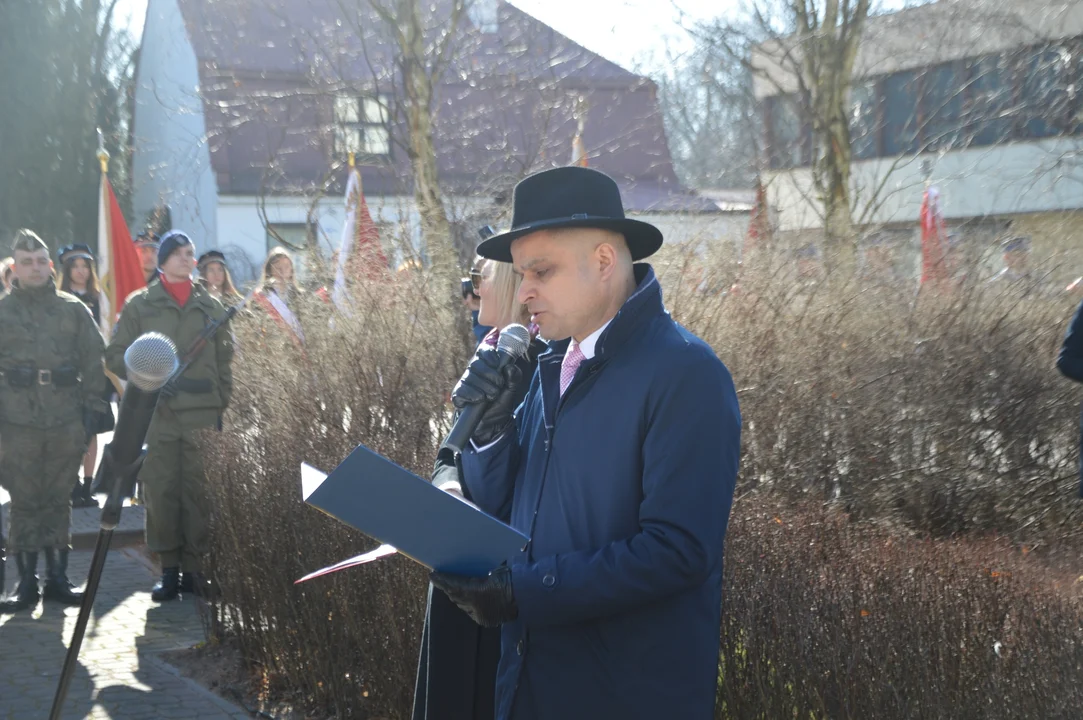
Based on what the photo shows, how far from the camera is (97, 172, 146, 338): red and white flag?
1243cm

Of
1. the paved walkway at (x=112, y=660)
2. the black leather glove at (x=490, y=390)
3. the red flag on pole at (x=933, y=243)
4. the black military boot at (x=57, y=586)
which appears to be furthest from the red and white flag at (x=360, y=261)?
the black leather glove at (x=490, y=390)

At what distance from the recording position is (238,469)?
6.20 meters

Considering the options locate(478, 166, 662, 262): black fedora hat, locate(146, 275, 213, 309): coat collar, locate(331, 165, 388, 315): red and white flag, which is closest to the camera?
locate(478, 166, 662, 262): black fedora hat

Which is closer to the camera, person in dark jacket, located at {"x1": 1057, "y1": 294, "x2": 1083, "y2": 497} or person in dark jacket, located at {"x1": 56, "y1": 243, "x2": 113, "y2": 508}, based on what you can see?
person in dark jacket, located at {"x1": 1057, "y1": 294, "x2": 1083, "y2": 497}

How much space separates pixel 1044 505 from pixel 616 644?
5.32 m

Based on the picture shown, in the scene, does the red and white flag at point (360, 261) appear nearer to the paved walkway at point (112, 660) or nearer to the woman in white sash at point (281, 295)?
the woman in white sash at point (281, 295)

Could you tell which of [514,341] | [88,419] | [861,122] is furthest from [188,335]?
[861,122]

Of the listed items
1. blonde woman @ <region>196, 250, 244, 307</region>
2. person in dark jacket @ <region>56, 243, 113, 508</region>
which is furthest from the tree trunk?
person in dark jacket @ <region>56, 243, 113, 508</region>

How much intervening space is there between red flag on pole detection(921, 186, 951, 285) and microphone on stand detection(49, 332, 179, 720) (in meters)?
6.17

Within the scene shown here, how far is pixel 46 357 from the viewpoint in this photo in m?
7.75

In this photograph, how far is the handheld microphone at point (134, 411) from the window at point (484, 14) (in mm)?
11957

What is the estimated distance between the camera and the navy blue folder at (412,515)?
2516 millimetres

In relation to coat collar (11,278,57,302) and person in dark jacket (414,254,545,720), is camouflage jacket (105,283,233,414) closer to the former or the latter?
coat collar (11,278,57,302)

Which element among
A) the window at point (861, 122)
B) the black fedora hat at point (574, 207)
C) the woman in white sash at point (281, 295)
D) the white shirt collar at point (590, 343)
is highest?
the window at point (861, 122)
